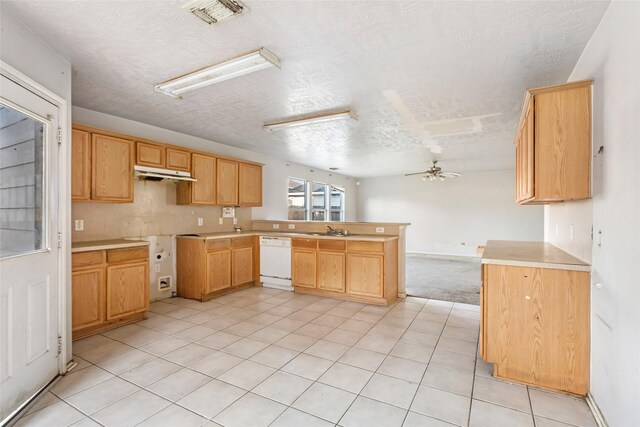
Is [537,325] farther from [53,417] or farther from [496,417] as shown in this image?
[53,417]

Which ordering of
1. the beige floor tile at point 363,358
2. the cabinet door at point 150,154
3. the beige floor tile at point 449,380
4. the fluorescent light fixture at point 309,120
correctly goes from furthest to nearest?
the cabinet door at point 150,154, the fluorescent light fixture at point 309,120, the beige floor tile at point 363,358, the beige floor tile at point 449,380

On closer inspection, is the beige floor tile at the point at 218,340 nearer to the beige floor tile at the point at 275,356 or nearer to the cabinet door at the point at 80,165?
the beige floor tile at the point at 275,356

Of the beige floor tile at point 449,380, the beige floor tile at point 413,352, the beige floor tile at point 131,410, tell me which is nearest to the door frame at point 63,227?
the beige floor tile at point 131,410

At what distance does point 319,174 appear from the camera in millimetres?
8445

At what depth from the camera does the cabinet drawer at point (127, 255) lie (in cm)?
326

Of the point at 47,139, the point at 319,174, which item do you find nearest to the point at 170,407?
the point at 47,139

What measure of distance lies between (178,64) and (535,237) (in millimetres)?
8838

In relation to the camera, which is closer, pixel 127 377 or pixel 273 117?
pixel 127 377

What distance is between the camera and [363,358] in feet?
8.78

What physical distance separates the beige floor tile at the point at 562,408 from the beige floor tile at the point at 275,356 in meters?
1.81

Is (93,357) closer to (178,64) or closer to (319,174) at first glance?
(178,64)

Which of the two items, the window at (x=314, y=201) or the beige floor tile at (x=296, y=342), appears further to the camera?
the window at (x=314, y=201)

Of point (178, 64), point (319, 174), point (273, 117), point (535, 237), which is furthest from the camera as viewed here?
point (319, 174)

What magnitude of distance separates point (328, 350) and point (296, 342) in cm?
36
